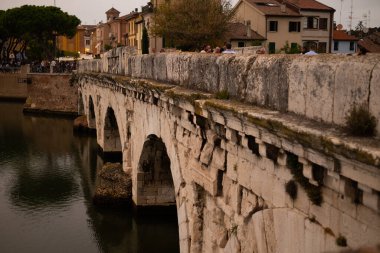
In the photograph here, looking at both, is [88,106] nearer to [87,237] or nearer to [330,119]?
[87,237]

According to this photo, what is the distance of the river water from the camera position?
43.2ft

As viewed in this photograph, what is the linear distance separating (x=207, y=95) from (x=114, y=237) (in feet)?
26.5

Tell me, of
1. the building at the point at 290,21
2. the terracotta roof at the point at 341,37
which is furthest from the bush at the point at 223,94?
the terracotta roof at the point at 341,37

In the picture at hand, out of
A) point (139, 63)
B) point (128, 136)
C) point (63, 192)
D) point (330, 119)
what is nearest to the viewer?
point (330, 119)

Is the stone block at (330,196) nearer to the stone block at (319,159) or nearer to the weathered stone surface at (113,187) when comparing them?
the stone block at (319,159)

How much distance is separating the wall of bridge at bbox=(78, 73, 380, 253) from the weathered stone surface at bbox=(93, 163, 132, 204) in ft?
18.6

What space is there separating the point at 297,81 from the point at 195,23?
23773 millimetres

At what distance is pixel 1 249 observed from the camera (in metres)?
12.7

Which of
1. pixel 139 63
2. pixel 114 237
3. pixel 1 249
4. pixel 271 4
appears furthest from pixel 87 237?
pixel 271 4

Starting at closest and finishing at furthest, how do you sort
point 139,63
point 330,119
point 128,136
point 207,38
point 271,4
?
point 330,119 < point 139,63 < point 128,136 < point 207,38 < point 271,4

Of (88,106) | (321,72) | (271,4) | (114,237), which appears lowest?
(114,237)

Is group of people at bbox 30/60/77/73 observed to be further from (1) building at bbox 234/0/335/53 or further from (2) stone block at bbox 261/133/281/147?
(2) stone block at bbox 261/133/281/147

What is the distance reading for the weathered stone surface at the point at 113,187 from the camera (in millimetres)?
15438

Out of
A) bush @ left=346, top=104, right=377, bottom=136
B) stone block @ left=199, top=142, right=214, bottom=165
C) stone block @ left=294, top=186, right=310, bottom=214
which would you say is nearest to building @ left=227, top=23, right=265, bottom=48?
stone block @ left=199, top=142, right=214, bottom=165
